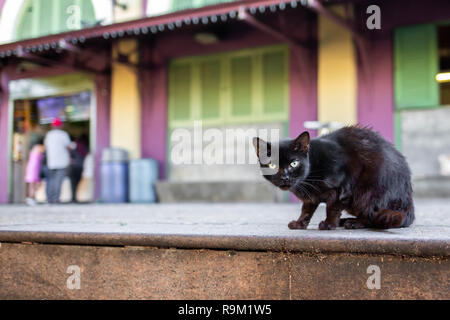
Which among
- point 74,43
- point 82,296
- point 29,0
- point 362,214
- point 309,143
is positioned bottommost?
point 82,296

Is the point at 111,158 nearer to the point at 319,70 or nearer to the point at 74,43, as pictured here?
the point at 74,43

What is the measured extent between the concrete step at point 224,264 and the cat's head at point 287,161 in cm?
26

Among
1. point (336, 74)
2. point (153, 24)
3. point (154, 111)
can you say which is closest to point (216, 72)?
point (154, 111)

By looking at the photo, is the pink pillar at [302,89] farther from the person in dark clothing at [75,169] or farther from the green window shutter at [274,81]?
the person in dark clothing at [75,169]

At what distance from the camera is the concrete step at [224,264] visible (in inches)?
81.1

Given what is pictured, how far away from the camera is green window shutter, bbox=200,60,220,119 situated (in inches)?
355

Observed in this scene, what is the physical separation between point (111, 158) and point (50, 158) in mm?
1158

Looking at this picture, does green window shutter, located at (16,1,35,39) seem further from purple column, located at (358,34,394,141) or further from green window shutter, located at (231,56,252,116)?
purple column, located at (358,34,394,141)

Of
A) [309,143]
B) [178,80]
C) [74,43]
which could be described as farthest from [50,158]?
[309,143]

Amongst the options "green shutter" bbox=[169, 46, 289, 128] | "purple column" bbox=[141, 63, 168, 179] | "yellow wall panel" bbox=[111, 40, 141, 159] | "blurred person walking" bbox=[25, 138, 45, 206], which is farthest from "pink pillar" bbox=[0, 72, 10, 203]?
"green shutter" bbox=[169, 46, 289, 128]

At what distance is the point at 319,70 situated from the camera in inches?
320

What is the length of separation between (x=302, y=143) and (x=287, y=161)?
4.5 inches

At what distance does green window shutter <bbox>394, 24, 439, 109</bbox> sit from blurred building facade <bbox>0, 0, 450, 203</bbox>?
2cm

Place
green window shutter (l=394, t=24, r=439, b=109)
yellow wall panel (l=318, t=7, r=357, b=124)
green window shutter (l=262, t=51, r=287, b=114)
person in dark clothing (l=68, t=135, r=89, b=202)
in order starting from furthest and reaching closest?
person in dark clothing (l=68, t=135, r=89, b=202), green window shutter (l=262, t=51, r=287, b=114), yellow wall panel (l=318, t=7, r=357, b=124), green window shutter (l=394, t=24, r=439, b=109)
